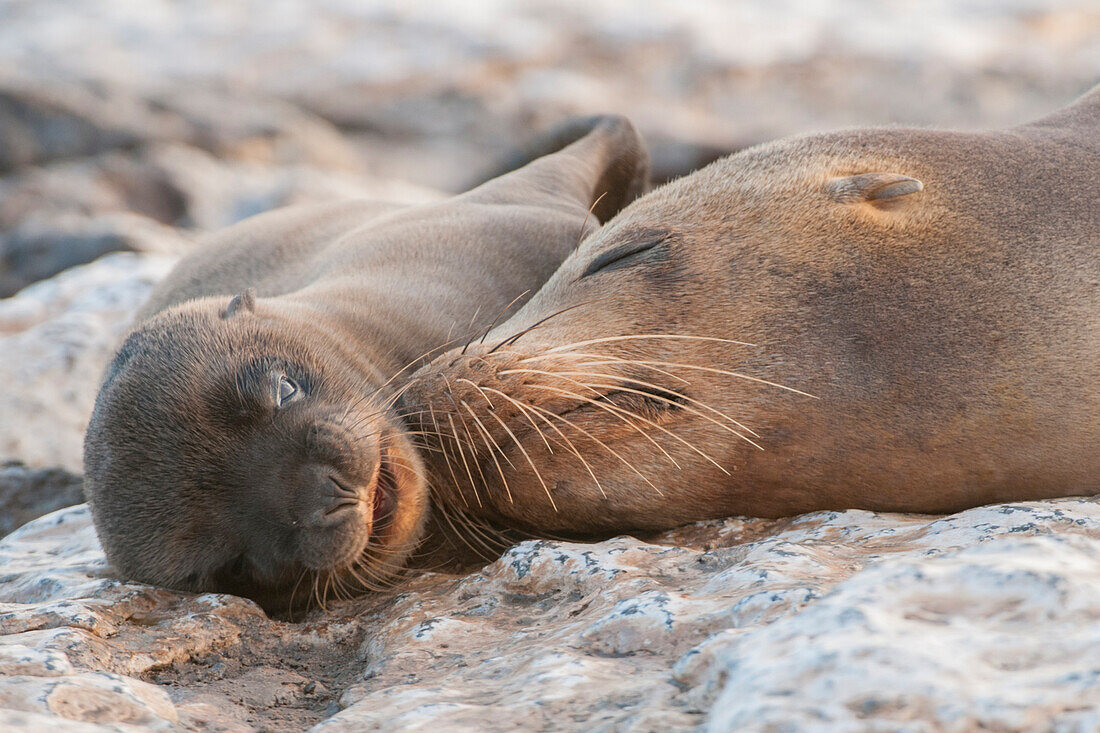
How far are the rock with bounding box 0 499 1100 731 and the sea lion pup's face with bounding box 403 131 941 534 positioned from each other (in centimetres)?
19

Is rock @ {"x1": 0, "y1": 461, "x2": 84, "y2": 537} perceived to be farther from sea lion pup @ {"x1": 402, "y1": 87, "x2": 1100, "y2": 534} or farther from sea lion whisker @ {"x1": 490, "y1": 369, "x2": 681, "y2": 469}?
sea lion whisker @ {"x1": 490, "y1": 369, "x2": 681, "y2": 469}

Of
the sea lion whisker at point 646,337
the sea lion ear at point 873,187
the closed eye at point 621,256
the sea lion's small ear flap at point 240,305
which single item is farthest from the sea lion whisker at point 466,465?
the sea lion ear at point 873,187

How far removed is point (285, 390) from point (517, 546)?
0.80 metres

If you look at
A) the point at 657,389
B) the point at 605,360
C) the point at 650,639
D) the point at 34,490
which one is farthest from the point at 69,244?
the point at 650,639

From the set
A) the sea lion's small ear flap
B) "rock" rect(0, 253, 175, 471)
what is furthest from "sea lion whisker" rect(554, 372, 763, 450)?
"rock" rect(0, 253, 175, 471)

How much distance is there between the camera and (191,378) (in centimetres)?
310

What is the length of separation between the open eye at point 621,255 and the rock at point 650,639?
0.86 m

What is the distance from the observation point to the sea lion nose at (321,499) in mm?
2875

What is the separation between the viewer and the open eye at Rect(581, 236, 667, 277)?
347 centimetres

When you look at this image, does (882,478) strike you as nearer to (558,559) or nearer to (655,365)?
(655,365)

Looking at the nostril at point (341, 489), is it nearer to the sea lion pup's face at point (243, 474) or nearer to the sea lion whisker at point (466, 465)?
the sea lion pup's face at point (243, 474)

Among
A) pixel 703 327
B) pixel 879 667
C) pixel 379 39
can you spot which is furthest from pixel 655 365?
pixel 379 39

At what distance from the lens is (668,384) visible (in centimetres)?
313

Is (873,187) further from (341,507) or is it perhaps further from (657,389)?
(341,507)
